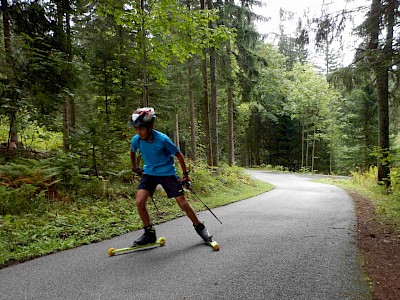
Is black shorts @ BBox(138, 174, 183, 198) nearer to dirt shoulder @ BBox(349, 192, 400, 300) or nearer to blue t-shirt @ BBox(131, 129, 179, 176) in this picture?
blue t-shirt @ BBox(131, 129, 179, 176)

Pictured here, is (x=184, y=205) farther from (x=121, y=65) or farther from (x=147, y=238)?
(x=121, y=65)

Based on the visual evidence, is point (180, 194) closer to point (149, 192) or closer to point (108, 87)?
point (149, 192)

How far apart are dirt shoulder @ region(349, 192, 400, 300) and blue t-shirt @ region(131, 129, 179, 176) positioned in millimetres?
2929

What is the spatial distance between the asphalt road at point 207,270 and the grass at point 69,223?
31cm

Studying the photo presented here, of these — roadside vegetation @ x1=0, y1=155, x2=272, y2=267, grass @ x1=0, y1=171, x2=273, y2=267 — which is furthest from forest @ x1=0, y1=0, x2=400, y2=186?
grass @ x1=0, y1=171, x2=273, y2=267

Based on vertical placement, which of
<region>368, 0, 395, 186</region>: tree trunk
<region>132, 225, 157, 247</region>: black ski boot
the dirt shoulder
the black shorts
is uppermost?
<region>368, 0, 395, 186</region>: tree trunk

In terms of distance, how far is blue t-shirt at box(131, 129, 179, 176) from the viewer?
4273 mm

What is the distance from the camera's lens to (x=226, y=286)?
3115mm

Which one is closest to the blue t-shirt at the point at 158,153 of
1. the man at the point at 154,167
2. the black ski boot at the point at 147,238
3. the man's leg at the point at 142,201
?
the man at the point at 154,167

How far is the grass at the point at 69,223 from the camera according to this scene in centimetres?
438

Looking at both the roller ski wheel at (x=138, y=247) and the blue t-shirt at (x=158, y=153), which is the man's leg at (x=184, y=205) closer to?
the blue t-shirt at (x=158, y=153)

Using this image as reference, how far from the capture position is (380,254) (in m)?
4.39

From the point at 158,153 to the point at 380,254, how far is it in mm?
3666

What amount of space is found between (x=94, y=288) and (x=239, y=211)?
5.11m
